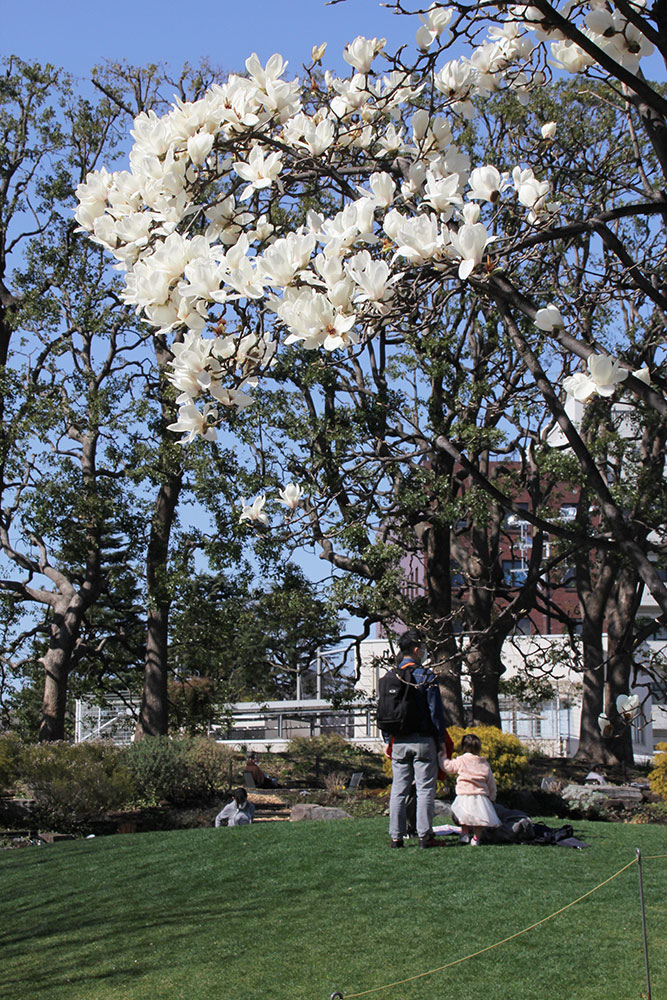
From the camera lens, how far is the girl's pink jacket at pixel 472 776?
25.8 feet

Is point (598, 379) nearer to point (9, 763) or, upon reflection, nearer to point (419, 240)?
point (419, 240)

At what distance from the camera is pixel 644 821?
12.4 m

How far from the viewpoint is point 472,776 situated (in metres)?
7.95

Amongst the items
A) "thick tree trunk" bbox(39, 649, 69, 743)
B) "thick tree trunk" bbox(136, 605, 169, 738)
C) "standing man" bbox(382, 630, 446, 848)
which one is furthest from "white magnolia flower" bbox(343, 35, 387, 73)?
"thick tree trunk" bbox(39, 649, 69, 743)

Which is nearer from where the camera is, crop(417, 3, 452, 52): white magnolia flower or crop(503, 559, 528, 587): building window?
crop(417, 3, 452, 52): white magnolia flower

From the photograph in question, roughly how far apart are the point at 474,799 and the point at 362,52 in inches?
228

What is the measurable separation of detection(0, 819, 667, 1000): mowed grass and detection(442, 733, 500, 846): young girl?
32cm

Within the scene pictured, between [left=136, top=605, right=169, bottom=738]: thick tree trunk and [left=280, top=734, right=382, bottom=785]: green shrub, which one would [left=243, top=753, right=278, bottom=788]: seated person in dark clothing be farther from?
[left=136, top=605, right=169, bottom=738]: thick tree trunk

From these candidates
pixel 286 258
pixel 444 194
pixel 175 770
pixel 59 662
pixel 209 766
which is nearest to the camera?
pixel 286 258

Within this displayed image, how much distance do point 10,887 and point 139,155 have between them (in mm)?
6155

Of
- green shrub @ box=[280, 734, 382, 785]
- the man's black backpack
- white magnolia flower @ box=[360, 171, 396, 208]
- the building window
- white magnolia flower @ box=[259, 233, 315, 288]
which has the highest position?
the building window

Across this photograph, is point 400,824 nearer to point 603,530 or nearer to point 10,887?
point 10,887

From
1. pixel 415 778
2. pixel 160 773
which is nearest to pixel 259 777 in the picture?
pixel 160 773

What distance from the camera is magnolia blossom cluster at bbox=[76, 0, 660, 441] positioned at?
8.46 ft
